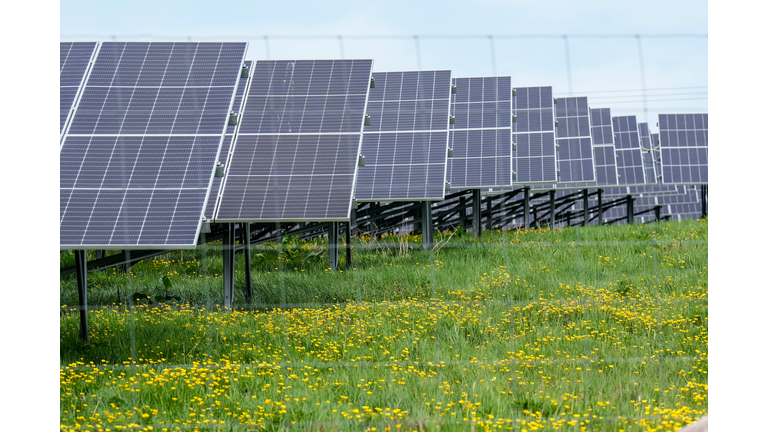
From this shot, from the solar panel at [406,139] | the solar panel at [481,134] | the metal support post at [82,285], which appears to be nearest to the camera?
the metal support post at [82,285]

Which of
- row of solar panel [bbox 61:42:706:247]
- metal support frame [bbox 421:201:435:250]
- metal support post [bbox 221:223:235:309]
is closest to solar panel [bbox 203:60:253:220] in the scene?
row of solar panel [bbox 61:42:706:247]

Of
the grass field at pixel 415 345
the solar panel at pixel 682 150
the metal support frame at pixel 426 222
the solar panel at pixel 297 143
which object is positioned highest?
the solar panel at pixel 682 150

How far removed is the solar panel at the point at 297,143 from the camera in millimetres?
7363

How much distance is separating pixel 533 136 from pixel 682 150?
7.92 metres

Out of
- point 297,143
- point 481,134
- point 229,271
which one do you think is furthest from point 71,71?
point 481,134

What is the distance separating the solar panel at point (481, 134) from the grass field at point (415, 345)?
10.5 feet

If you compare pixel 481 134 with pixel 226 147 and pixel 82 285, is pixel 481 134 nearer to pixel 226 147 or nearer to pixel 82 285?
pixel 226 147

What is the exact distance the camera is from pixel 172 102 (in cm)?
661

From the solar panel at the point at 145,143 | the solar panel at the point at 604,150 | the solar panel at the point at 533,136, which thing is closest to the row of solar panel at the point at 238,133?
the solar panel at the point at 145,143

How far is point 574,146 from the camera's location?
1825 centimetres

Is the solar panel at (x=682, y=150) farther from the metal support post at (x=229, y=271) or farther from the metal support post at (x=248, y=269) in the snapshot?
the metal support post at (x=229, y=271)

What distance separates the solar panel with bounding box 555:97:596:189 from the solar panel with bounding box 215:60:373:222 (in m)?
8.90

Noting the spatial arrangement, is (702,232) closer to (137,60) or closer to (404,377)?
(404,377)
